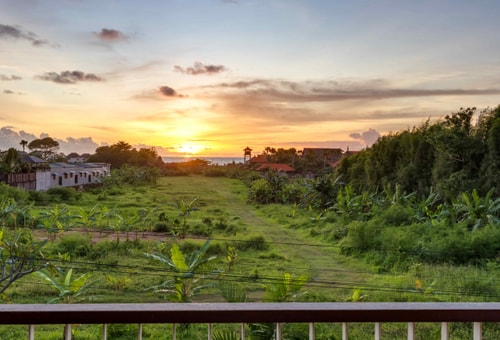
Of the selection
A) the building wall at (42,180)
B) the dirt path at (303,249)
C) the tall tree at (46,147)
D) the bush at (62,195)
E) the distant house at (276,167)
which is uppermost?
the tall tree at (46,147)

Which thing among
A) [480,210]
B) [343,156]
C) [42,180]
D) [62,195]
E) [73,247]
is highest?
[343,156]

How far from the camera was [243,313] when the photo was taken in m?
0.74

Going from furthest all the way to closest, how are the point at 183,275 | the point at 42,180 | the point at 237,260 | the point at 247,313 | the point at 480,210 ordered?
1. the point at 480,210
2. the point at 237,260
3. the point at 42,180
4. the point at 183,275
5. the point at 247,313

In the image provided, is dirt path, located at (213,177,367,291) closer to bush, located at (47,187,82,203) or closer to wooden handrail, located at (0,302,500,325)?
bush, located at (47,187,82,203)

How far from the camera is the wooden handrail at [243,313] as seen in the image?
28.9 inches

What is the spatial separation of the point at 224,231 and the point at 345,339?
5743 millimetres

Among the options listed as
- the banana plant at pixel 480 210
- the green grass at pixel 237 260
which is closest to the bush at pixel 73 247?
the green grass at pixel 237 260

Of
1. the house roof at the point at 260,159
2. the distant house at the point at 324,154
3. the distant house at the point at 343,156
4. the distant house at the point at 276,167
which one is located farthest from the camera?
the distant house at the point at 343,156

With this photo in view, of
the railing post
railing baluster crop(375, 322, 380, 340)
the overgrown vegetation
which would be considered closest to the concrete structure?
the overgrown vegetation

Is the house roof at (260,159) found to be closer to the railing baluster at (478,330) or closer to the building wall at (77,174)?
the building wall at (77,174)

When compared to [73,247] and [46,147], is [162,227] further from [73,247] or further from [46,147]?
[46,147]

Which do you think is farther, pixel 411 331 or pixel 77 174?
pixel 77 174

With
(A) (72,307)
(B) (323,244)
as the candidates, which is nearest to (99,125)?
(A) (72,307)

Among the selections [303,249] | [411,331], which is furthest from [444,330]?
[303,249]
